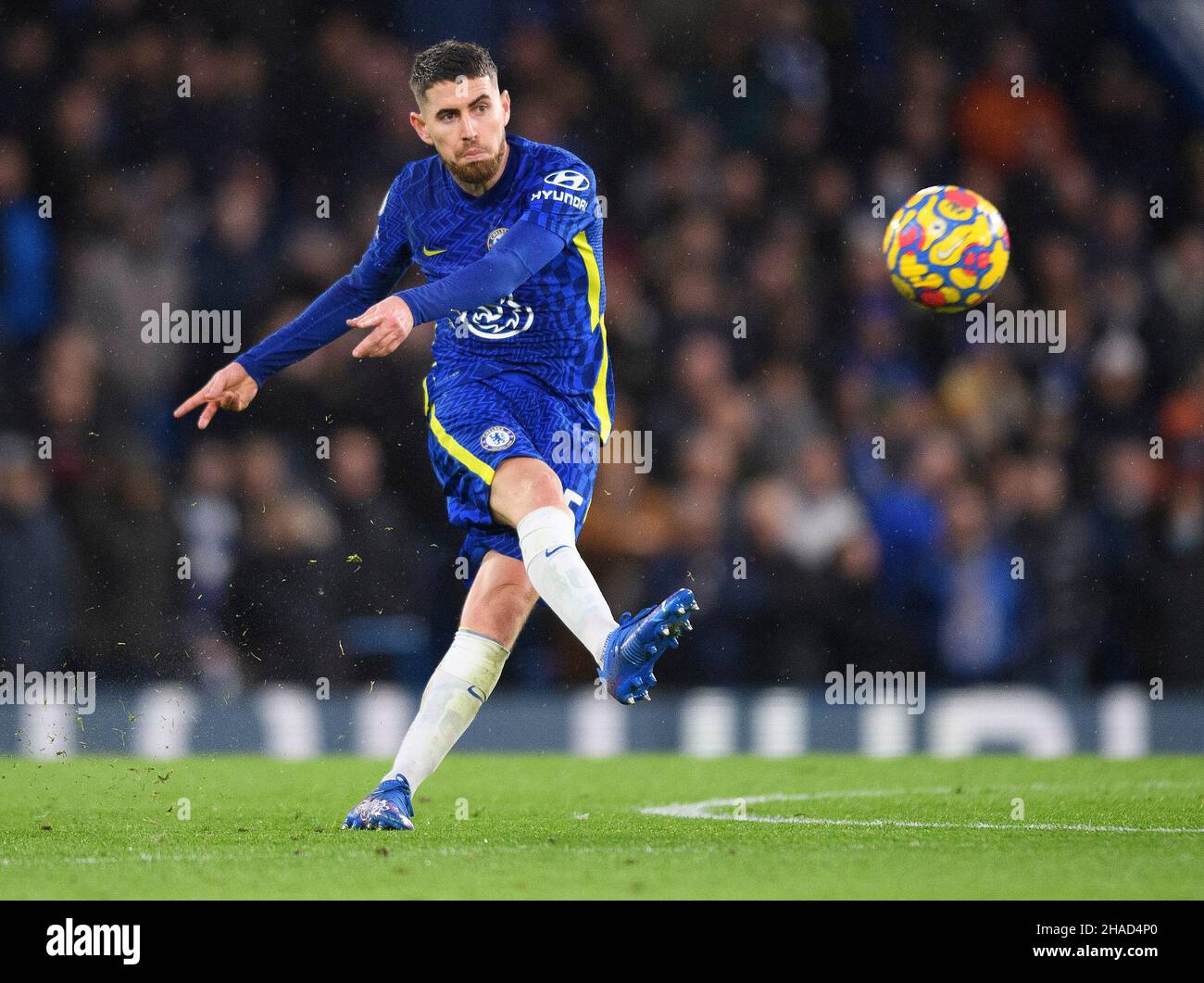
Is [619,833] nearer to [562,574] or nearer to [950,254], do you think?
[562,574]

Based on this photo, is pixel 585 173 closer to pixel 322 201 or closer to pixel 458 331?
pixel 458 331

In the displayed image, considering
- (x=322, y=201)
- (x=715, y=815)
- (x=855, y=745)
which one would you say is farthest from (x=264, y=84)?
(x=715, y=815)

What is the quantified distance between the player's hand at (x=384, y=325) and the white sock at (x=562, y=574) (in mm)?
740

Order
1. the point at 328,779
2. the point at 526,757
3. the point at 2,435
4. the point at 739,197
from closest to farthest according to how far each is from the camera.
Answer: the point at 328,779 < the point at 526,757 < the point at 2,435 < the point at 739,197

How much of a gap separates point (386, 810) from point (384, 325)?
1.45m

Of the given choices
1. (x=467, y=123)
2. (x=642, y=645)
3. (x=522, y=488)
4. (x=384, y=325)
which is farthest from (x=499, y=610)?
(x=467, y=123)

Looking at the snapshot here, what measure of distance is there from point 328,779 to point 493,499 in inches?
97.6

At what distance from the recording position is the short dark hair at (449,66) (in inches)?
212

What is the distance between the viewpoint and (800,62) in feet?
41.2

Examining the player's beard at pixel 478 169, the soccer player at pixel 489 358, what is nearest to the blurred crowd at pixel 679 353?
the soccer player at pixel 489 358

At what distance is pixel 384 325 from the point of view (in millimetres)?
4668

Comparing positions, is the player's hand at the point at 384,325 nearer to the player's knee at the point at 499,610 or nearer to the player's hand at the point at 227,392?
the player's hand at the point at 227,392

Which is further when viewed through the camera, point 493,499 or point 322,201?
point 322,201

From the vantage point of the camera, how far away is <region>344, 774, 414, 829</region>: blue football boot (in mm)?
5246
